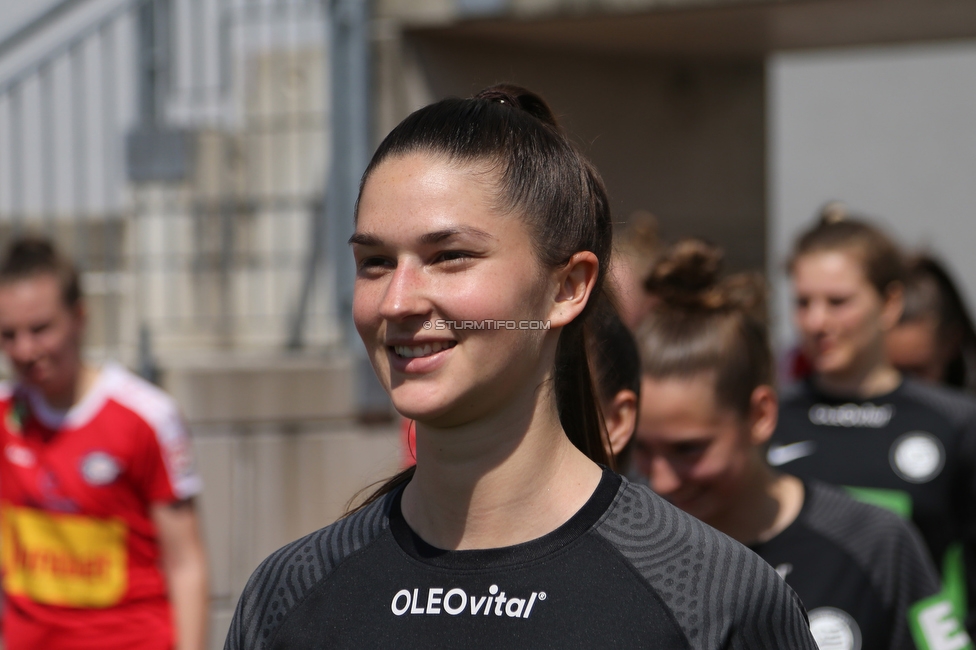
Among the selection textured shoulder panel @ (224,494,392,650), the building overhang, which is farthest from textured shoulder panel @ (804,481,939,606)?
the building overhang

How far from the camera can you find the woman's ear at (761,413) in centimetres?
272

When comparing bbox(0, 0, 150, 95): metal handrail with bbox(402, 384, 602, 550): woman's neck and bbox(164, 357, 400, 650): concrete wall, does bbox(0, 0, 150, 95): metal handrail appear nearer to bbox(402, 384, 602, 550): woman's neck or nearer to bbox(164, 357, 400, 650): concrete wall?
bbox(164, 357, 400, 650): concrete wall

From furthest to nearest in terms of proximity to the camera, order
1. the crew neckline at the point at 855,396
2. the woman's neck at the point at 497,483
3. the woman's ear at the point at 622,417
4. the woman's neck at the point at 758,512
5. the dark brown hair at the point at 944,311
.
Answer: the dark brown hair at the point at 944,311 → the crew neckline at the point at 855,396 → the woman's neck at the point at 758,512 → the woman's ear at the point at 622,417 → the woman's neck at the point at 497,483

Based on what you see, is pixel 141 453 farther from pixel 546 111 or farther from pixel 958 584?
pixel 958 584

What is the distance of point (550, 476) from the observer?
5.10 ft

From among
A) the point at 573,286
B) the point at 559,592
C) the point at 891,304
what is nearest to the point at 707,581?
the point at 559,592

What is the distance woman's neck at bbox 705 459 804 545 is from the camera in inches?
102

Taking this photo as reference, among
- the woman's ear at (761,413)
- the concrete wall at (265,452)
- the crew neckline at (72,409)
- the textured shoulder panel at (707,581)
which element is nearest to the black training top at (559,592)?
the textured shoulder panel at (707,581)

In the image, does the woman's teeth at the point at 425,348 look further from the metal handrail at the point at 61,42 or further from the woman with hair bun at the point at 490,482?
the metal handrail at the point at 61,42

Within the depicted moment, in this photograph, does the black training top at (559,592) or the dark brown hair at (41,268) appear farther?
the dark brown hair at (41,268)

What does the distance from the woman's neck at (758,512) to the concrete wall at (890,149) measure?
238 inches

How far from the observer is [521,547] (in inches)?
58.9

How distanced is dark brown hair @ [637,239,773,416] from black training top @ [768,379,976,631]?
942mm

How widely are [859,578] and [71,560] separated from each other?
96.7 inches
